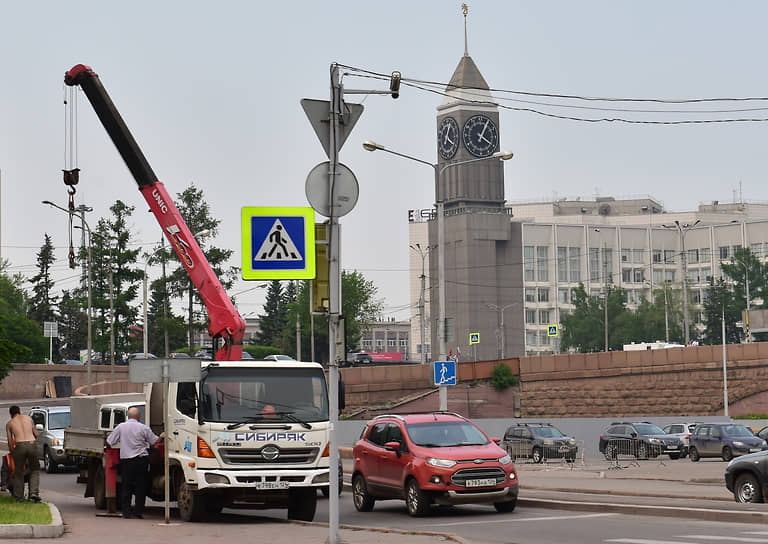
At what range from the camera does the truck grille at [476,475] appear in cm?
1994

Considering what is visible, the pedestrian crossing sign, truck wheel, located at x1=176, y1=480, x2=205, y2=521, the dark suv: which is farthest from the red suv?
the dark suv

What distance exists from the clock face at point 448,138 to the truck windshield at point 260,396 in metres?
137

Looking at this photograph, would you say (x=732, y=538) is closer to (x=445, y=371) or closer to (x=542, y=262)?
(x=445, y=371)

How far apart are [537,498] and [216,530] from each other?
7.89 metres

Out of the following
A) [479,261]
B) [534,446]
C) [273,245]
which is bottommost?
[534,446]

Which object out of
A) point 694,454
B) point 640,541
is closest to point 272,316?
point 694,454

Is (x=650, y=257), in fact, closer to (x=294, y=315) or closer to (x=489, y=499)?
(x=294, y=315)

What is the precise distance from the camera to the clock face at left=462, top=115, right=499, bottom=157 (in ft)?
505

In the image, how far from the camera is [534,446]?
44438 millimetres

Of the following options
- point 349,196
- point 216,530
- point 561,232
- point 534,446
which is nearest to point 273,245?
point 349,196

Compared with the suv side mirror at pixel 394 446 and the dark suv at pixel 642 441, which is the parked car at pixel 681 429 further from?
the suv side mirror at pixel 394 446

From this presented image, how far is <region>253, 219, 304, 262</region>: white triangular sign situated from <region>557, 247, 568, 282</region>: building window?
149327mm

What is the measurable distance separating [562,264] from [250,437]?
147130 mm

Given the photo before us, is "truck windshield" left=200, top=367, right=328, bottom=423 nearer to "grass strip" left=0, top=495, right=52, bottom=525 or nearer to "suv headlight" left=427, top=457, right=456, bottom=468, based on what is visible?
"suv headlight" left=427, top=457, right=456, bottom=468
